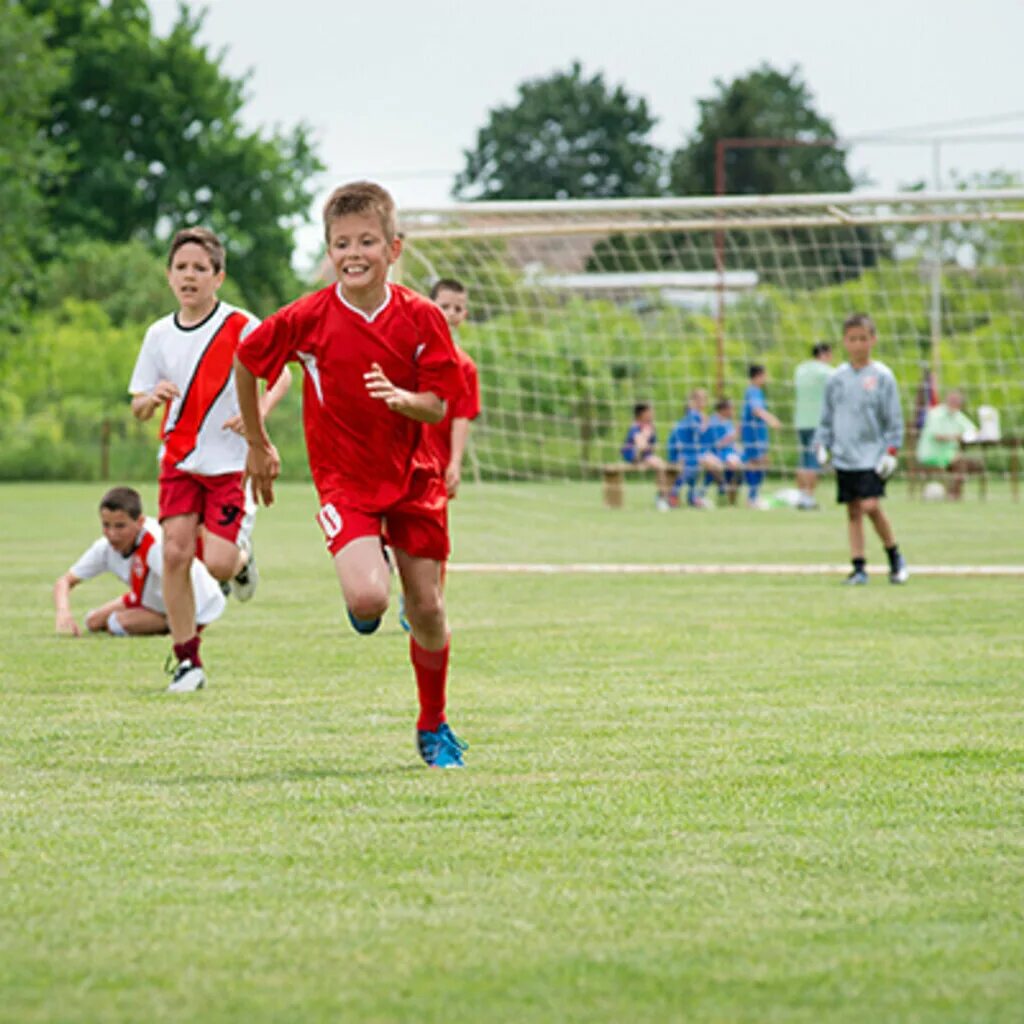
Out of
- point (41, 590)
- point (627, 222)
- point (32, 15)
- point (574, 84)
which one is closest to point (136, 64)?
point (32, 15)

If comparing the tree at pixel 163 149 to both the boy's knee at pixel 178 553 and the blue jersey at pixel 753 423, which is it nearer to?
the blue jersey at pixel 753 423

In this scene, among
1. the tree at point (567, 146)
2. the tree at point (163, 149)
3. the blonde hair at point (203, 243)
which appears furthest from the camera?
the tree at point (567, 146)

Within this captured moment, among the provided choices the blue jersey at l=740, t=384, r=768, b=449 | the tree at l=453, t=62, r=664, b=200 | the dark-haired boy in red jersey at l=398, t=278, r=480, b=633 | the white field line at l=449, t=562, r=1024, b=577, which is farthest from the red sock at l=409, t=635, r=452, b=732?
the tree at l=453, t=62, r=664, b=200

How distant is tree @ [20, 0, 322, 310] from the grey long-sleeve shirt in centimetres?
4163

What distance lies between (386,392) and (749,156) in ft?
217

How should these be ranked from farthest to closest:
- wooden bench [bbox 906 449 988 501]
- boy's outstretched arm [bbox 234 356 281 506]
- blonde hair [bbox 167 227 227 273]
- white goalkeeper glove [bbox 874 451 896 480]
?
wooden bench [bbox 906 449 988 501] < white goalkeeper glove [bbox 874 451 896 480] < blonde hair [bbox 167 227 227 273] < boy's outstretched arm [bbox 234 356 281 506]

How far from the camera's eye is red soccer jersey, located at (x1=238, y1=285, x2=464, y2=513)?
585 cm

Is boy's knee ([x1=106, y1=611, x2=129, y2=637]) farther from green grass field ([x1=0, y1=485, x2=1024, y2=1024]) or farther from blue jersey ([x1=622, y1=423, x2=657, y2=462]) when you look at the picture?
blue jersey ([x1=622, y1=423, x2=657, y2=462])

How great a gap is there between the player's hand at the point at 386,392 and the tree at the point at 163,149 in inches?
1918

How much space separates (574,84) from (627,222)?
203 ft

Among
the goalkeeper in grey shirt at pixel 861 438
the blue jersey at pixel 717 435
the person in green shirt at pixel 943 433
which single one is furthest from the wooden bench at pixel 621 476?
the goalkeeper in grey shirt at pixel 861 438

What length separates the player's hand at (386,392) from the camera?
18.2 feet

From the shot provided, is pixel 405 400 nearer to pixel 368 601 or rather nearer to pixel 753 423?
pixel 368 601

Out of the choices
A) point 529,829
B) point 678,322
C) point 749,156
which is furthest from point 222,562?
point 749,156
